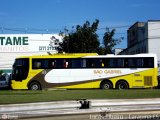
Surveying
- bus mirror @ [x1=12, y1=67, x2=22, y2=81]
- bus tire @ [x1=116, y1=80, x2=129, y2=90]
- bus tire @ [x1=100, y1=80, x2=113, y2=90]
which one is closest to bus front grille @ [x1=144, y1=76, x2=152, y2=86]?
bus tire @ [x1=116, y1=80, x2=129, y2=90]

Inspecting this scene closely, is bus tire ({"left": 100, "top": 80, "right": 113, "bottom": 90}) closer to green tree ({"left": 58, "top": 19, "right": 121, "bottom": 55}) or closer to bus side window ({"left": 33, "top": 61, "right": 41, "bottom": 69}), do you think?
bus side window ({"left": 33, "top": 61, "right": 41, "bottom": 69})

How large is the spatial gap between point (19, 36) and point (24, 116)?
80.1m

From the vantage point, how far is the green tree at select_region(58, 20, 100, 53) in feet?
217

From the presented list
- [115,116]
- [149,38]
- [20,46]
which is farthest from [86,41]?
[115,116]

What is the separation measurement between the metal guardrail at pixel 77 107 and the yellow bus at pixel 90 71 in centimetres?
2848

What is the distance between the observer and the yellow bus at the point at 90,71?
43406mm

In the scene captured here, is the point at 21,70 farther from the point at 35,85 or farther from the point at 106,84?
the point at 106,84

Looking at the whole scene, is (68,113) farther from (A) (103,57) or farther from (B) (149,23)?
(B) (149,23)

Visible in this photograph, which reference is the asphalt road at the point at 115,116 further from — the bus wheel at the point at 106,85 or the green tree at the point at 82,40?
the green tree at the point at 82,40

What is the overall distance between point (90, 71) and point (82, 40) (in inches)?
905

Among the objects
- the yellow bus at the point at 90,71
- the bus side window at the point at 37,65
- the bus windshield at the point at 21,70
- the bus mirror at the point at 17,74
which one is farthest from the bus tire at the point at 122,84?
the bus mirror at the point at 17,74

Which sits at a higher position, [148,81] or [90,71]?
[90,71]

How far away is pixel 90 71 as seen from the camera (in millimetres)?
43719

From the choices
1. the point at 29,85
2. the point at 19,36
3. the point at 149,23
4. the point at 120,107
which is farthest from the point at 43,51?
the point at 120,107
